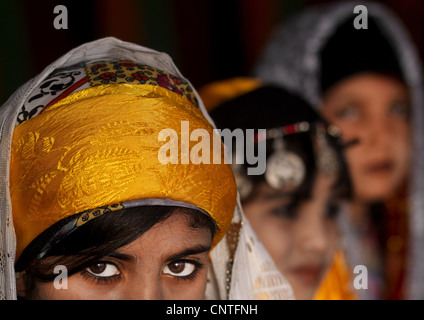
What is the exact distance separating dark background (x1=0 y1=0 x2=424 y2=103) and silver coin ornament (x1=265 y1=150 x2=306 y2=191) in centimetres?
188

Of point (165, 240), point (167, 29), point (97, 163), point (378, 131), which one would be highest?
point (167, 29)

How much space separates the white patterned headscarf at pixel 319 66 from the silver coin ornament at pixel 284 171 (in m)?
0.74

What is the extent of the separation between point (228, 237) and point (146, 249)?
327 millimetres

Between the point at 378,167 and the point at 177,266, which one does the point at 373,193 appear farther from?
the point at 177,266

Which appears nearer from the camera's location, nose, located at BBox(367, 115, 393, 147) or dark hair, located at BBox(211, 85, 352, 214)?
dark hair, located at BBox(211, 85, 352, 214)

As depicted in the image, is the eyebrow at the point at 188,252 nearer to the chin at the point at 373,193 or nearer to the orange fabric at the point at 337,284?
the orange fabric at the point at 337,284

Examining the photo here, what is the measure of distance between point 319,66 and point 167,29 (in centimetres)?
135

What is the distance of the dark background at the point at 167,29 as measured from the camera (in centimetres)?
350

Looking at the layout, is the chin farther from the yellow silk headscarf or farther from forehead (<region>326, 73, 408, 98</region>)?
the yellow silk headscarf

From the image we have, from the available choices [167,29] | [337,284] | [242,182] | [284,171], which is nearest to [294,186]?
[284,171]

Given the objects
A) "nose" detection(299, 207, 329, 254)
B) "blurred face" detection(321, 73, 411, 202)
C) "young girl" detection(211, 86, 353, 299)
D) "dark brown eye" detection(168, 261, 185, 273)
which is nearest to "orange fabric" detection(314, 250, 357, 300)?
"young girl" detection(211, 86, 353, 299)

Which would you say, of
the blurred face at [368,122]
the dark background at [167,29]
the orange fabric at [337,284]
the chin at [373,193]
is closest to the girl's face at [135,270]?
the orange fabric at [337,284]

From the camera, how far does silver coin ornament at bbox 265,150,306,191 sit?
1999 millimetres

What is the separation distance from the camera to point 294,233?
201 centimetres
